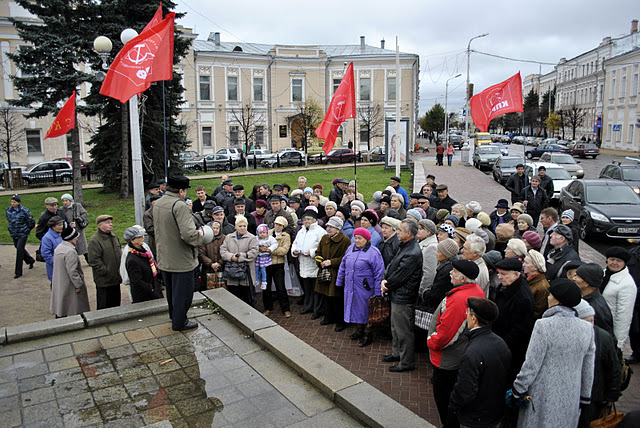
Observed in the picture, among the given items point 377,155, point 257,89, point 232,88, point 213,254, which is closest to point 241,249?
point 213,254

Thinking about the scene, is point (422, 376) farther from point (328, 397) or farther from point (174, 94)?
point (174, 94)

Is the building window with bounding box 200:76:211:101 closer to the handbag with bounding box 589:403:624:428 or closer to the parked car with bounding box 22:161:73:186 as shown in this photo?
the parked car with bounding box 22:161:73:186

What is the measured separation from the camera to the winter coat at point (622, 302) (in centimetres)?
543

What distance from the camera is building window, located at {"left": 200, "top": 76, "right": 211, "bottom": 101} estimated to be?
50.3 meters

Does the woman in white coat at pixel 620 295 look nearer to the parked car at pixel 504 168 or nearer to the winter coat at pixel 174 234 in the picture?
the winter coat at pixel 174 234

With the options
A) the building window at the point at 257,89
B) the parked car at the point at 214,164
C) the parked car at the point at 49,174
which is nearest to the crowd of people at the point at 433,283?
the parked car at the point at 49,174

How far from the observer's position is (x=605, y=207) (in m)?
13.7

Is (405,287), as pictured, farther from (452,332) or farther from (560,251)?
(560,251)

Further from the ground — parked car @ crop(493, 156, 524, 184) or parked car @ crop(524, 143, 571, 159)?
parked car @ crop(524, 143, 571, 159)

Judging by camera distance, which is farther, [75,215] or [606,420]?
[75,215]

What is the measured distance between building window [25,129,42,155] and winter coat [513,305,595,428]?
44.2 m

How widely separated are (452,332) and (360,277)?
8.42 ft

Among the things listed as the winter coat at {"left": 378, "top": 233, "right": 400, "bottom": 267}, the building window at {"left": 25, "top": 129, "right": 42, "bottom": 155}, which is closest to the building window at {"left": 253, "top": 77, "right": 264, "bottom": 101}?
the building window at {"left": 25, "top": 129, "right": 42, "bottom": 155}

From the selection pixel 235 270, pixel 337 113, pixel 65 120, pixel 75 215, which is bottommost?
Result: pixel 235 270
